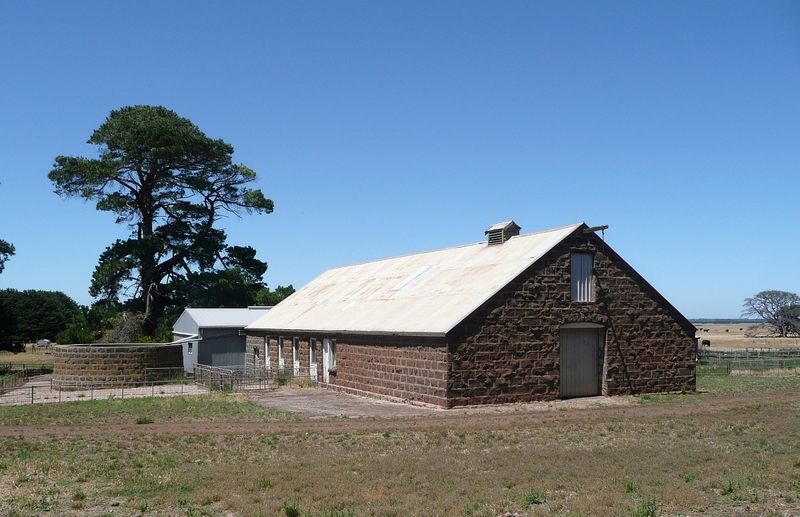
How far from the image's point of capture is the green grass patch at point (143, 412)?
864 inches

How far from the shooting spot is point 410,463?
14.8m

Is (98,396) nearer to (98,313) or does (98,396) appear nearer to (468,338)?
(468,338)

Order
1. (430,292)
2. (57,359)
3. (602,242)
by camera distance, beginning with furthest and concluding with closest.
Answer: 1. (57,359)
2. (430,292)
3. (602,242)

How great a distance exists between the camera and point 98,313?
56.5 metres

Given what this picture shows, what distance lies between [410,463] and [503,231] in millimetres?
18014

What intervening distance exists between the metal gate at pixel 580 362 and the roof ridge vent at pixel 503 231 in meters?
5.66

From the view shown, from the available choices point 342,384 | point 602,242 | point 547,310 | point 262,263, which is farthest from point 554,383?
point 262,263

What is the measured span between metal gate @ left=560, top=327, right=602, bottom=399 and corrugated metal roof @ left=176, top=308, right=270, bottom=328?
70.9 ft

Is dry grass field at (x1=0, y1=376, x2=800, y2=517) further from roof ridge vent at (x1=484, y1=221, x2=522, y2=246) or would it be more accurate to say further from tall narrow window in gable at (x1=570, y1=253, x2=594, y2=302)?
roof ridge vent at (x1=484, y1=221, x2=522, y2=246)

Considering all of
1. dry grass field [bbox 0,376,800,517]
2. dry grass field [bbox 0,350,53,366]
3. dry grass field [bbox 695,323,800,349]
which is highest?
dry grass field [bbox 0,376,800,517]

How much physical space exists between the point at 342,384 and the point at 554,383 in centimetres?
853

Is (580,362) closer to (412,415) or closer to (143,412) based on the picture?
(412,415)

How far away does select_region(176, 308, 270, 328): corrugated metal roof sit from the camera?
42.8 metres

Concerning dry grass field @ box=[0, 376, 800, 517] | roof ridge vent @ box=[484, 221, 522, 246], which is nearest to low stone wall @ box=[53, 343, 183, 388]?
dry grass field @ box=[0, 376, 800, 517]
